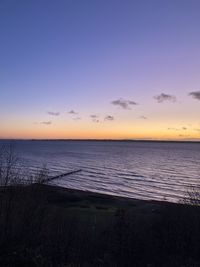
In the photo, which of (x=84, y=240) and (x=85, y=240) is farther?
(x=85, y=240)

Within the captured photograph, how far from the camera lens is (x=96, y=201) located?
41.9 m

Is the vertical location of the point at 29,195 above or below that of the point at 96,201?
above

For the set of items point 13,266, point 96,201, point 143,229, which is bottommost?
point 96,201

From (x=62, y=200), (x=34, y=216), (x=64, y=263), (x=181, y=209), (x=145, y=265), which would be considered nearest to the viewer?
(x=64, y=263)

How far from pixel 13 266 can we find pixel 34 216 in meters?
7.29

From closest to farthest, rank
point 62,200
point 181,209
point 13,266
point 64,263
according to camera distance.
→ point 13,266 → point 64,263 → point 181,209 → point 62,200

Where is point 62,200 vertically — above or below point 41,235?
below

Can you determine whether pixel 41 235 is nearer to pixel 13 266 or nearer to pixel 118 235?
pixel 118 235

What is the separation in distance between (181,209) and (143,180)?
46.4 meters

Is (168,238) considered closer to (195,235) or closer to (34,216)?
(195,235)

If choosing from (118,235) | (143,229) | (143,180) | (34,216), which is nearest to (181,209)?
(143,229)

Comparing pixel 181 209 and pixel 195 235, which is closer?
pixel 195 235

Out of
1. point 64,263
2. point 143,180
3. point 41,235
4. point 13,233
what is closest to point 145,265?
point 64,263

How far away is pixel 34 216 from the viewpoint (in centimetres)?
1555
